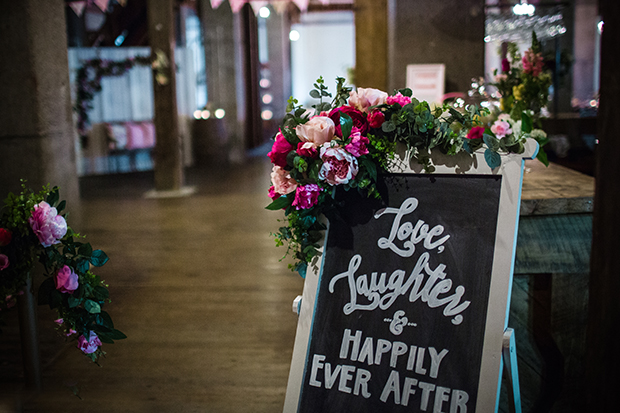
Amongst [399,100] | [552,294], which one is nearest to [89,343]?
[399,100]

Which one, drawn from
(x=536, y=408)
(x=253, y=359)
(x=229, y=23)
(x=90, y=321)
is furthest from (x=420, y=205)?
(x=229, y=23)

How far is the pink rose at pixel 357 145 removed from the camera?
1.30 metres

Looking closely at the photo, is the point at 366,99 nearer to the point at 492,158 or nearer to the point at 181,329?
the point at 492,158

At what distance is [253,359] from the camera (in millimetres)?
2369

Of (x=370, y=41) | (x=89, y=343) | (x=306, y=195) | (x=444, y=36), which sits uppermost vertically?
(x=370, y=41)

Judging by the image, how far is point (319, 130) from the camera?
4.30ft

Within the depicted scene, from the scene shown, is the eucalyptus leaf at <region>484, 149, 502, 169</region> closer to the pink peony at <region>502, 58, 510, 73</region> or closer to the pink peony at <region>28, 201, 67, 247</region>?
the pink peony at <region>28, 201, 67, 247</region>

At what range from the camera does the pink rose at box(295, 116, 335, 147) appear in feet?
4.31

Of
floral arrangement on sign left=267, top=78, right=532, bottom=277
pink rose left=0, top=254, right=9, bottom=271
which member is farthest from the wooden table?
pink rose left=0, top=254, right=9, bottom=271

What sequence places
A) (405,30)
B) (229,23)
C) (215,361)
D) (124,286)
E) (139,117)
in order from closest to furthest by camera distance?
(215,361), (124,286), (405,30), (139,117), (229,23)

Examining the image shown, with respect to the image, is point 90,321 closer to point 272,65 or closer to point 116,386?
point 116,386

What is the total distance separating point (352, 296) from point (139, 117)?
8669mm

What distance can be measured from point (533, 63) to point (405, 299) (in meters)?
1.62

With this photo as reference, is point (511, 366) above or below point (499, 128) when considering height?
below
